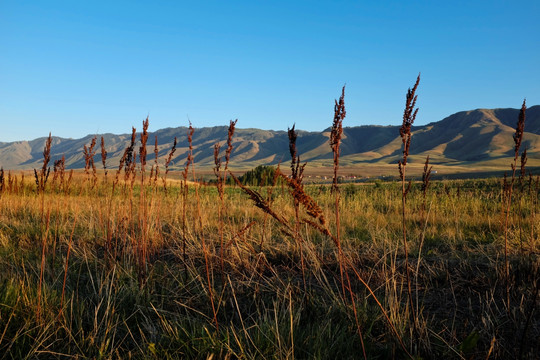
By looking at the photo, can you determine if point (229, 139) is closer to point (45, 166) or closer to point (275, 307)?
point (275, 307)

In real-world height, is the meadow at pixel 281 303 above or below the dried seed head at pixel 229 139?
below

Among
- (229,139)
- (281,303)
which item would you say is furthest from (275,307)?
(229,139)

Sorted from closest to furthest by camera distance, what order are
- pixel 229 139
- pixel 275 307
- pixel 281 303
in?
pixel 275 307
pixel 229 139
pixel 281 303

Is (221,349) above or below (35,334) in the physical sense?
above

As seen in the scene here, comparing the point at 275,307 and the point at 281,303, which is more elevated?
the point at 275,307

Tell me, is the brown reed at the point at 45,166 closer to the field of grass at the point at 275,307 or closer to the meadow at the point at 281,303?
the meadow at the point at 281,303

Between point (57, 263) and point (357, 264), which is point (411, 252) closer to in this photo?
point (357, 264)

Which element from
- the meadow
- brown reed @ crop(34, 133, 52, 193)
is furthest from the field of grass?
brown reed @ crop(34, 133, 52, 193)

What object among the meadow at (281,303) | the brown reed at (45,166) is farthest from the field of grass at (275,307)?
the brown reed at (45,166)

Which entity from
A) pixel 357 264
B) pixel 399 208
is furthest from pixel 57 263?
pixel 399 208

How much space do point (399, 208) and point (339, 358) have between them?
22.0 ft

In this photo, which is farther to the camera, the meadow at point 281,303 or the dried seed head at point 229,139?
the dried seed head at point 229,139

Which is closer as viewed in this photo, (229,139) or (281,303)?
(229,139)

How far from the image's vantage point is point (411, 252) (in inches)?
164
